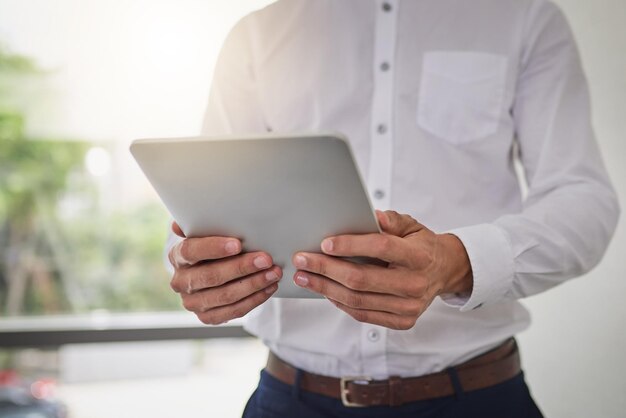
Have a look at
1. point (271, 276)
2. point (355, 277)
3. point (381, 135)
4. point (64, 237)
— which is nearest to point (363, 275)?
point (355, 277)

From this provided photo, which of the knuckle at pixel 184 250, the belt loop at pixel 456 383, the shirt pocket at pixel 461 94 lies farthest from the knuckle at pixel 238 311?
the shirt pocket at pixel 461 94

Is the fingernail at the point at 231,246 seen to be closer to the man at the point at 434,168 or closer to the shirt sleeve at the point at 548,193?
the man at the point at 434,168

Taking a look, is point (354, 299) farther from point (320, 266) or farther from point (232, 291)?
point (232, 291)

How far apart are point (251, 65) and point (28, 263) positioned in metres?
1.77

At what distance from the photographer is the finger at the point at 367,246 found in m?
0.70

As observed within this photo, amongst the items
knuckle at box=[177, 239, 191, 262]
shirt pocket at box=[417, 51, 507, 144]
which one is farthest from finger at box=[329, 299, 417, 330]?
shirt pocket at box=[417, 51, 507, 144]

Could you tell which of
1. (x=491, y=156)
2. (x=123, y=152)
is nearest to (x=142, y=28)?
(x=123, y=152)

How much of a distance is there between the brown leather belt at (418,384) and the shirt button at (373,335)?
0.22 ft

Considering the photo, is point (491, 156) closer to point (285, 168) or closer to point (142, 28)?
point (285, 168)

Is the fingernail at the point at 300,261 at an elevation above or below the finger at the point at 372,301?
above

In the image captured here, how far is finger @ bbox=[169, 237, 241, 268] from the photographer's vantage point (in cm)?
77

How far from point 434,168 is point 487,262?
300 millimetres

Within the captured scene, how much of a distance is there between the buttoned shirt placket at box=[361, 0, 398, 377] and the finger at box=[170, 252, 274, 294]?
34 cm

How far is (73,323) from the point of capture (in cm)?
221
